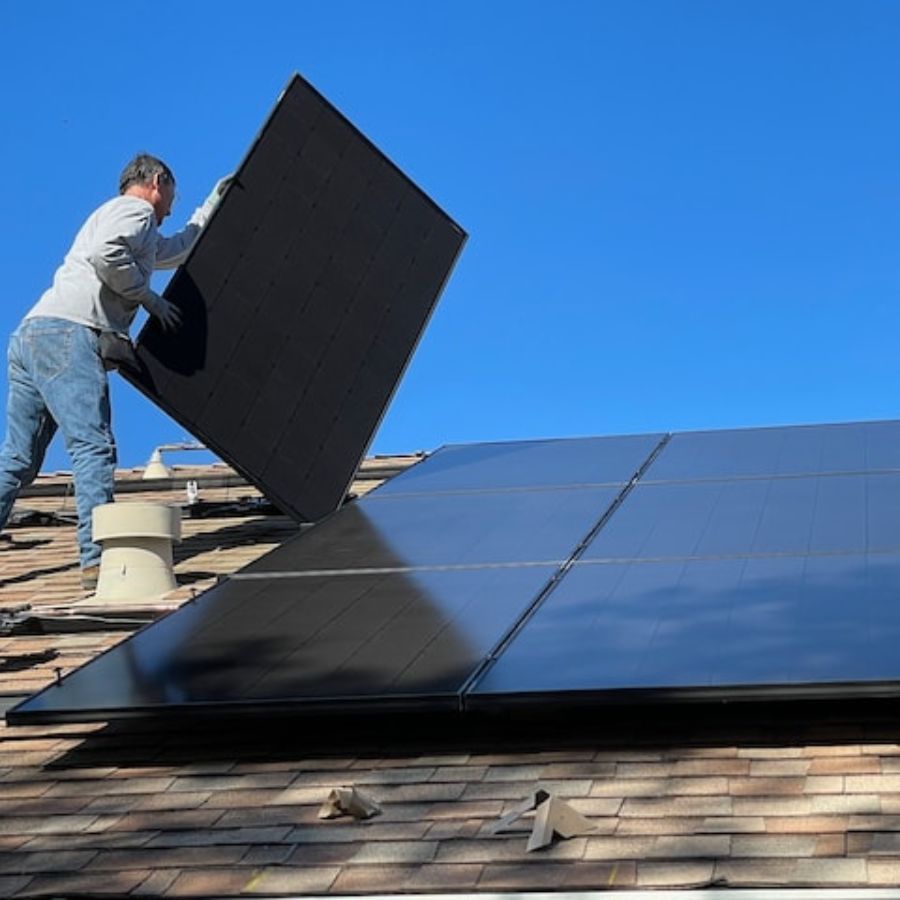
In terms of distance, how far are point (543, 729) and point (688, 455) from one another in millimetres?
3235

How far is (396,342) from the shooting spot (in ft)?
28.0

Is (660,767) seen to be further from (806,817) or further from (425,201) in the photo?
(425,201)

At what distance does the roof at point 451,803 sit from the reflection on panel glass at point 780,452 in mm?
2496

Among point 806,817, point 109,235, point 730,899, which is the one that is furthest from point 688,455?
point 730,899

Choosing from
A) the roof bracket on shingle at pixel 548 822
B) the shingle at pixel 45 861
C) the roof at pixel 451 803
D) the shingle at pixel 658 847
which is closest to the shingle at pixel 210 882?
the roof at pixel 451 803

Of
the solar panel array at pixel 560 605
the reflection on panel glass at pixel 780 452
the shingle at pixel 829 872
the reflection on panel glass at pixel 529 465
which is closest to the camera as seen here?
the shingle at pixel 829 872

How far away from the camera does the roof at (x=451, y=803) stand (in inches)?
147

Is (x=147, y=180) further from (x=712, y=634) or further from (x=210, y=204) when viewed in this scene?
(x=712, y=634)

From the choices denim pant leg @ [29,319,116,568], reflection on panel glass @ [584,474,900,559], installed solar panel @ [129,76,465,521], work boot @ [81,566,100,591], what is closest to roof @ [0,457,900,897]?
reflection on panel glass @ [584,474,900,559]

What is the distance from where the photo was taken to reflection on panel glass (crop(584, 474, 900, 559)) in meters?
5.57

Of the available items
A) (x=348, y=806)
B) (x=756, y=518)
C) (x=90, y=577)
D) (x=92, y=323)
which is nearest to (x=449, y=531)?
(x=756, y=518)

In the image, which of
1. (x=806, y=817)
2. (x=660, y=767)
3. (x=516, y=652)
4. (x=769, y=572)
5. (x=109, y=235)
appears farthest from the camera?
(x=109, y=235)

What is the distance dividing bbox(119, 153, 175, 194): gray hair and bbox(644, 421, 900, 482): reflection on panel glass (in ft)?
8.75

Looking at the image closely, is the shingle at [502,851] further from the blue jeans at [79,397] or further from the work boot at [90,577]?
the blue jeans at [79,397]
